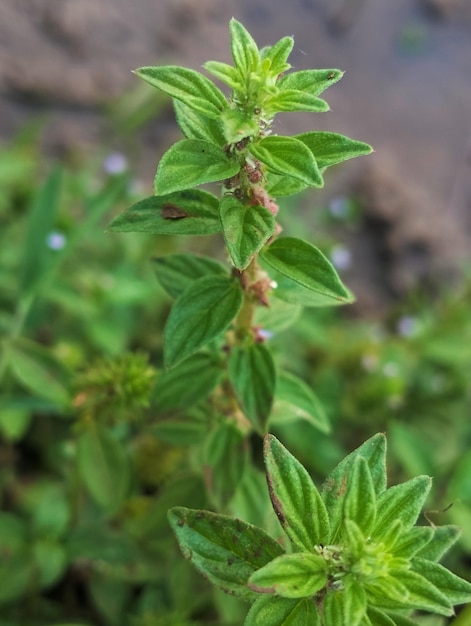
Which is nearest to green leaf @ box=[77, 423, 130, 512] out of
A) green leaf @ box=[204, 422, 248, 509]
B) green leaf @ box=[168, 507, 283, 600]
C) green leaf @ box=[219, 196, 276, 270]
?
green leaf @ box=[204, 422, 248, 509]

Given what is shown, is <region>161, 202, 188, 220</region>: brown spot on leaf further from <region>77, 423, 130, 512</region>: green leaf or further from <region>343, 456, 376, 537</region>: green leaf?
<region>77, 423, 130, 512</region>: green leaf

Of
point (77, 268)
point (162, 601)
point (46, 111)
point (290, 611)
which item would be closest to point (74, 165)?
point (46, 111)

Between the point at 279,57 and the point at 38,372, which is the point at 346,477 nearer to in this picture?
the point at 279,57

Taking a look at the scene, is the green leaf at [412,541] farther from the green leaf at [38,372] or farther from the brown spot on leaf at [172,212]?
the green leaf at [38,372]

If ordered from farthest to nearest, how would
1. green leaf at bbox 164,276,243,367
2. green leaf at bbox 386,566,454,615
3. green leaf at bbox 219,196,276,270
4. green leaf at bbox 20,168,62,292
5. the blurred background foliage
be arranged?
1. green leaf at bbox 20,168,62,292
2. the blurred background foliage
3. green leaf at bbox 164,276,243,367
4. green leaf at bbox 219,196,276,270
5. green leaf at bbox 386,566,454,615

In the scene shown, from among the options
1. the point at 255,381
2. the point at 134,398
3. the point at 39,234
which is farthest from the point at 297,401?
the point at 39,234

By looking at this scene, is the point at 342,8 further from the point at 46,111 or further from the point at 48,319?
the point at 48,319

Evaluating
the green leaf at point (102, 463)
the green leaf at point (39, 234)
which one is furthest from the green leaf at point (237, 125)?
the green leaf at point (39, 234)
